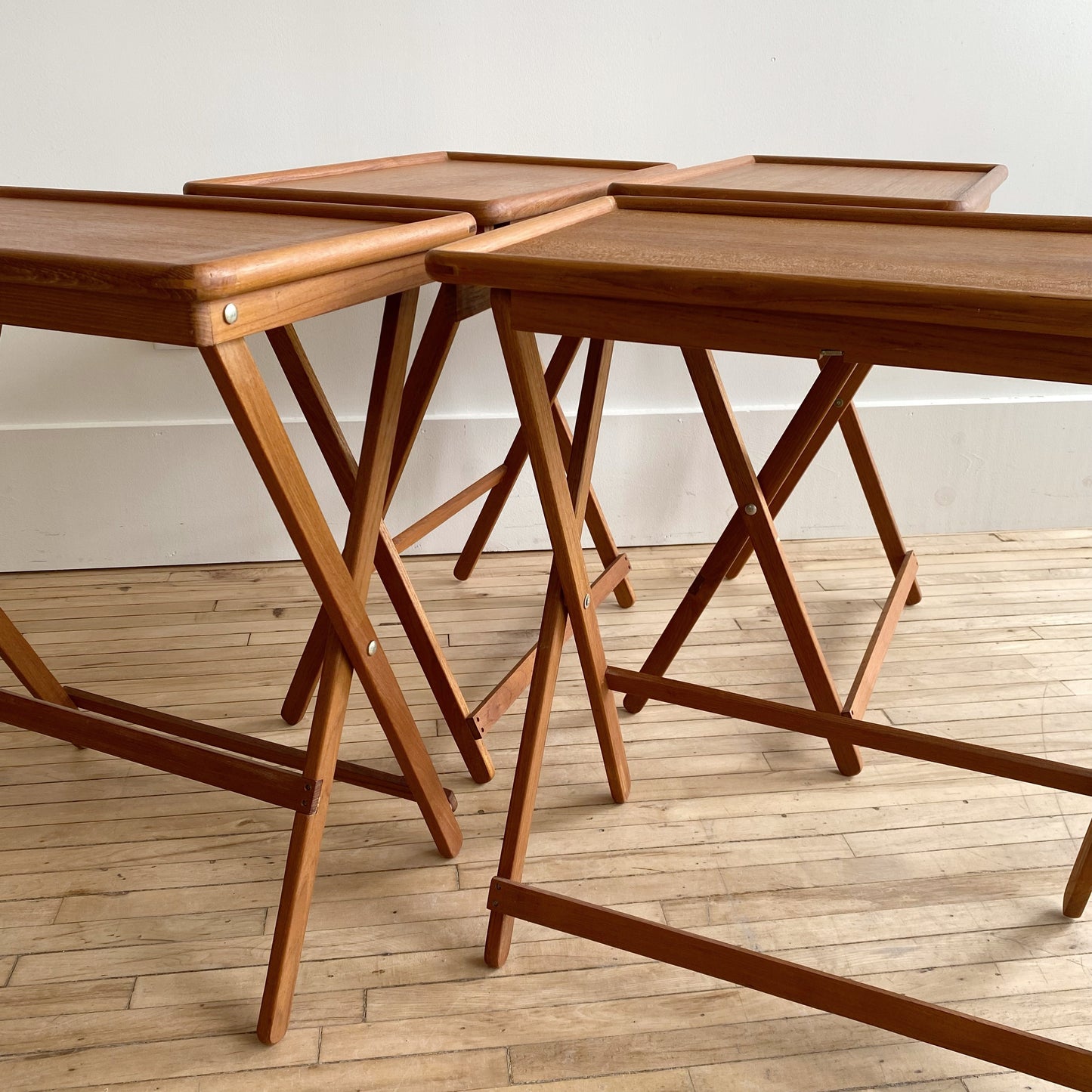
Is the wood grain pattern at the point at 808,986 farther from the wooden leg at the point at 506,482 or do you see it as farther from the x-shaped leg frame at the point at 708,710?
the wooden leg at the point at 506,482

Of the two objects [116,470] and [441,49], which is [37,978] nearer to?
[116,470]

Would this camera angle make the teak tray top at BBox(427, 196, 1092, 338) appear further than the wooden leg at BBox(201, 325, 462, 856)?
No

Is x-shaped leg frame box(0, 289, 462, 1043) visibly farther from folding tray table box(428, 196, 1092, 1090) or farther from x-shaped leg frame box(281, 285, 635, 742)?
folding tray table box(428, 196, 1092, 1090)

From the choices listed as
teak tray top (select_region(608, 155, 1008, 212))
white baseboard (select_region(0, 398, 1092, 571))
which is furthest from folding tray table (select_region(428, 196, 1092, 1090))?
white baseboard (select_region(0, 398, 1092, 571))

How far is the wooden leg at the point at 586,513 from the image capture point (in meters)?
2.23

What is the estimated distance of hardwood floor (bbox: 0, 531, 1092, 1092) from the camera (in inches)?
55.1

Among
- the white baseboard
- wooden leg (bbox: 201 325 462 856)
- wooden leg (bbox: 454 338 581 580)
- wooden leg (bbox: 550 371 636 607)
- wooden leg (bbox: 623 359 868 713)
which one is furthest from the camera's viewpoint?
the white baseboard

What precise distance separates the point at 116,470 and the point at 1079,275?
230 cm

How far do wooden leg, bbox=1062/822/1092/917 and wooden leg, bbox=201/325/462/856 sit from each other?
940 mm

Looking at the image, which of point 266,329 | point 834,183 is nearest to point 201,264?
point 266,329

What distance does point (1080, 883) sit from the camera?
160 centimetres

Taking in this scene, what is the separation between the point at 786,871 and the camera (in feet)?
5.65

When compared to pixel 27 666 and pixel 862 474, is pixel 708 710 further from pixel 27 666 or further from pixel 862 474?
pixel 27 666

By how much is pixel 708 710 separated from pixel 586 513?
84 centimetres
